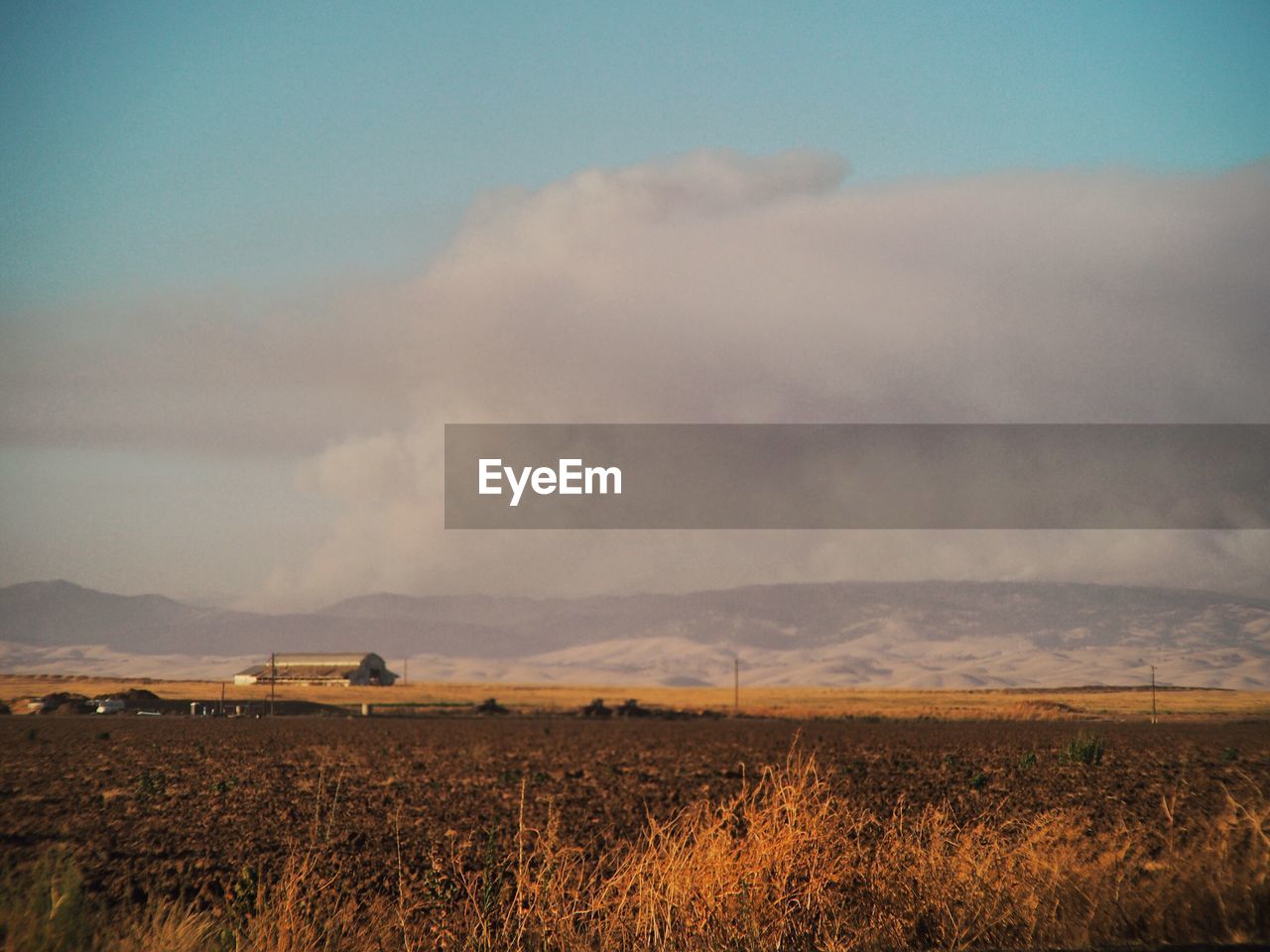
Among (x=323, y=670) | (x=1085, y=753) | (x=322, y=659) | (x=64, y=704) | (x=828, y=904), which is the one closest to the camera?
(x=828, y=904)

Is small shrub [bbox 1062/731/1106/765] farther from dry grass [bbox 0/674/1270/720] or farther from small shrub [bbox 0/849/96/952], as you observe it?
dry grass [bbox 0/674/1270/720]

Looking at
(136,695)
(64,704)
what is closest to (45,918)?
(136,695)

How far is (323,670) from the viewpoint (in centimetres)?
15088

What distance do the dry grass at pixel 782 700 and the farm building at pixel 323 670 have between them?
3.33 meters

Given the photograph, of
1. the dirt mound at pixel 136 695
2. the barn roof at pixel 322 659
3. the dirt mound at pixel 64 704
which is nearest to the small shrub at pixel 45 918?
the dirt mound at pixel 64 704

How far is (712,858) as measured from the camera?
527 inches

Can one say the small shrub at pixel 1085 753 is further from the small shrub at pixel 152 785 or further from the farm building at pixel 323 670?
the farm building at pixel 323 670

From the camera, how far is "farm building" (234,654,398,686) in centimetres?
14675

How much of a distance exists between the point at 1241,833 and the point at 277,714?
344 feet

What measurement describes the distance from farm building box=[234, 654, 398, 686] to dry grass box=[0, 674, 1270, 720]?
3329 mm

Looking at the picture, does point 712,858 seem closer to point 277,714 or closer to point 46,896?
point 46,896

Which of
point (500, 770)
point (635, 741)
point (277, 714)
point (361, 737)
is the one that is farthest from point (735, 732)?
point (277, 714)

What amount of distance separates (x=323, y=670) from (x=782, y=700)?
6365 centimetres

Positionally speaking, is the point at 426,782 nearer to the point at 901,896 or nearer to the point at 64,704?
the point at 901,896
